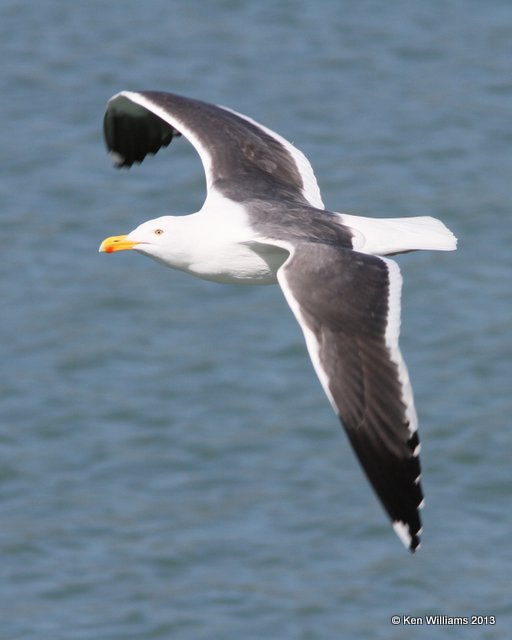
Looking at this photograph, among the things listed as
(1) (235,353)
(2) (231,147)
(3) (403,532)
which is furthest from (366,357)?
(1) (235,353)

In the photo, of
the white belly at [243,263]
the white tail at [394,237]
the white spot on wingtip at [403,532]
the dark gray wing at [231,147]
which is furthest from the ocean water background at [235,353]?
the white spot on wingtip at [403,532]

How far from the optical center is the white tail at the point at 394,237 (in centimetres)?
980

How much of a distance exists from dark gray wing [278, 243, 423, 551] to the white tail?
0.58m

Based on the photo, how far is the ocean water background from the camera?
1370cm

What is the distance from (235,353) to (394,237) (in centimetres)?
627

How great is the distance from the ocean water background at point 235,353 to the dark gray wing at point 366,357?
4.98 meters

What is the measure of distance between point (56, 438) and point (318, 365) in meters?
7.00

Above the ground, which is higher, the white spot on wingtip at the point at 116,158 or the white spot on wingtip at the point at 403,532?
the white spot on wingtip at the point at 116,158

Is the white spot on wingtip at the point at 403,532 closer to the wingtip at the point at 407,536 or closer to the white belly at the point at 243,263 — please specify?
the wingtip at the point at 407,536

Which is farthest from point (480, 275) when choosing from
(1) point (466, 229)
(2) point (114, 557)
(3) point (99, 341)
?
(2) point (114, 557)

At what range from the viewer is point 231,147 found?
1104 cm

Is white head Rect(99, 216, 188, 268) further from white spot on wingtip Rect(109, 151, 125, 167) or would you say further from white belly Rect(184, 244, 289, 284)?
white spot on wingtip Rect(109, 151, 125, 167)

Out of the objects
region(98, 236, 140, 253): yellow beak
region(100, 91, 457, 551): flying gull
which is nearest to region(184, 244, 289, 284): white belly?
region(100, 91, 457, 551): flying gull

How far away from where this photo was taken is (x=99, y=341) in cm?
1642
